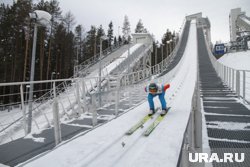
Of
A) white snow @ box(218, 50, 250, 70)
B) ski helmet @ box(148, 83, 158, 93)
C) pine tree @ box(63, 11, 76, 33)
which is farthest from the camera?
pine tree @ box(63, 11, 76, 33)

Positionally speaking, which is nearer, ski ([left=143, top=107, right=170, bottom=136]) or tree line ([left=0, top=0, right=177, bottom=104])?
ski ([left=143, top=107, right=170, bottom=136])

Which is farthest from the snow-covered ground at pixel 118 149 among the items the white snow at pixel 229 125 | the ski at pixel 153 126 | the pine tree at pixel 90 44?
the pine tree at pixel 90 44

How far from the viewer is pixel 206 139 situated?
4.23m

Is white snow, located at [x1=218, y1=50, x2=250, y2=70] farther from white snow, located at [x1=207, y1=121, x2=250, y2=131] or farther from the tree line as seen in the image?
white snow, located at [x1=207, y1=121, x2=250, y2=131]

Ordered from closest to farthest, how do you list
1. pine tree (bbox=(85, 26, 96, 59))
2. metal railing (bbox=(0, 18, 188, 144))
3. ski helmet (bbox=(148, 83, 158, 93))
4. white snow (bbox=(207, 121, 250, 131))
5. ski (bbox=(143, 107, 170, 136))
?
ski (bbox=(143, 107, 170, 136)) < white snow (bbox=(207, 121, 250, 131)) < metal railing (bbox=(0, 18, 188, 144)) < ski helmet (bbox=(148, 83, 158, 93)) < pine tree (bbox=(85, 26, 96, 59))

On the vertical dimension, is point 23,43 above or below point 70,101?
above

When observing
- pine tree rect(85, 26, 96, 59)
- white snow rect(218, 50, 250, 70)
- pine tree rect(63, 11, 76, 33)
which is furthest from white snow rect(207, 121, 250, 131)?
pine tree rect(85, 26, 96, 59)

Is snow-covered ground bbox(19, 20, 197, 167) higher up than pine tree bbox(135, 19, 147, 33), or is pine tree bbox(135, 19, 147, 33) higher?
pine tree bbox(135, 19, 147, 33)

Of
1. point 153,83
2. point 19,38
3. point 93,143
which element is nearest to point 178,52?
point 19,38

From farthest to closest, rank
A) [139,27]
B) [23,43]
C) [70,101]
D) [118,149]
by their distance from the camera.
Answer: [139,27]
[23,43]
[70,101]
[118,149]

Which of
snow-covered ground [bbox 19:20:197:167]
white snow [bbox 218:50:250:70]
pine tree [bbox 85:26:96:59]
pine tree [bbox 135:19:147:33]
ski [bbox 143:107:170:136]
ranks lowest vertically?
snow-covered ground [bbox 19:20:197:167]

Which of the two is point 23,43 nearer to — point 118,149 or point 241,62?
point 118,149

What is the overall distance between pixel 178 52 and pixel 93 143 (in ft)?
138

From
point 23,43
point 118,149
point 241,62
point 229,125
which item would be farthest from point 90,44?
point 118,149
